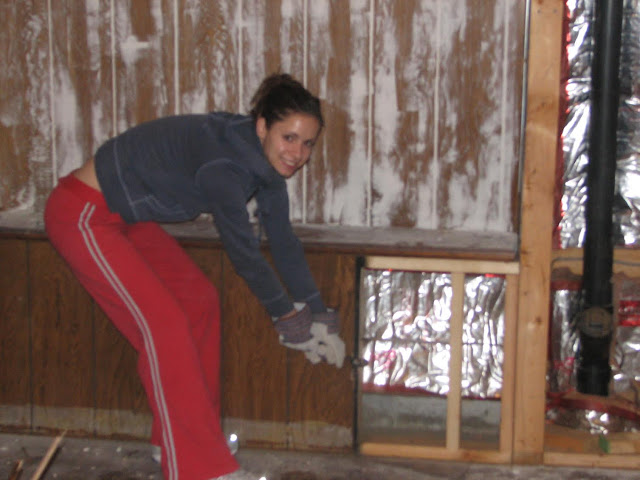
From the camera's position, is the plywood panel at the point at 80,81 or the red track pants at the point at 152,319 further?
the plywood panel at the point at 80,81

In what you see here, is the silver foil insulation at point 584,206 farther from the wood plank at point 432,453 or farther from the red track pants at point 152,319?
the red track pants at point 152,319

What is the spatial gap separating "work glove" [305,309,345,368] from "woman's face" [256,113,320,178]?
0.47m

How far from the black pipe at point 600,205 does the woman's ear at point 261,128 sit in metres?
1.04

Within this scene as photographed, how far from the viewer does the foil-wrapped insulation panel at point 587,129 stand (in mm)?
2541

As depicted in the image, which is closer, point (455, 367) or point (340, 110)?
point (455, 367)

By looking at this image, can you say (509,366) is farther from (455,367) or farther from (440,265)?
(440,265)

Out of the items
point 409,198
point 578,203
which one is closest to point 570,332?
point 578,203

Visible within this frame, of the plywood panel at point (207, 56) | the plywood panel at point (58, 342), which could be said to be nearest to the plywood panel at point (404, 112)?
the plywood panel at point (207, 56)

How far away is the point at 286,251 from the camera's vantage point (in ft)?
7.48

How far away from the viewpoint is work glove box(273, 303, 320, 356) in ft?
7.20

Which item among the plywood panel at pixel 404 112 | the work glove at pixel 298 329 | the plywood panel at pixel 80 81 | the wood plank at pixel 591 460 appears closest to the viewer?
the work glove at pixel 298 329

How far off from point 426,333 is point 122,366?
959 mm

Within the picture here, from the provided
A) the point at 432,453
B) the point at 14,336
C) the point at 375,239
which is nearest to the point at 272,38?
the point at 375,239

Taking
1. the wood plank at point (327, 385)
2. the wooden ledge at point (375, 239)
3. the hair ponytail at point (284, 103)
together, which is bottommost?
the wood plank at point (327, 385)
